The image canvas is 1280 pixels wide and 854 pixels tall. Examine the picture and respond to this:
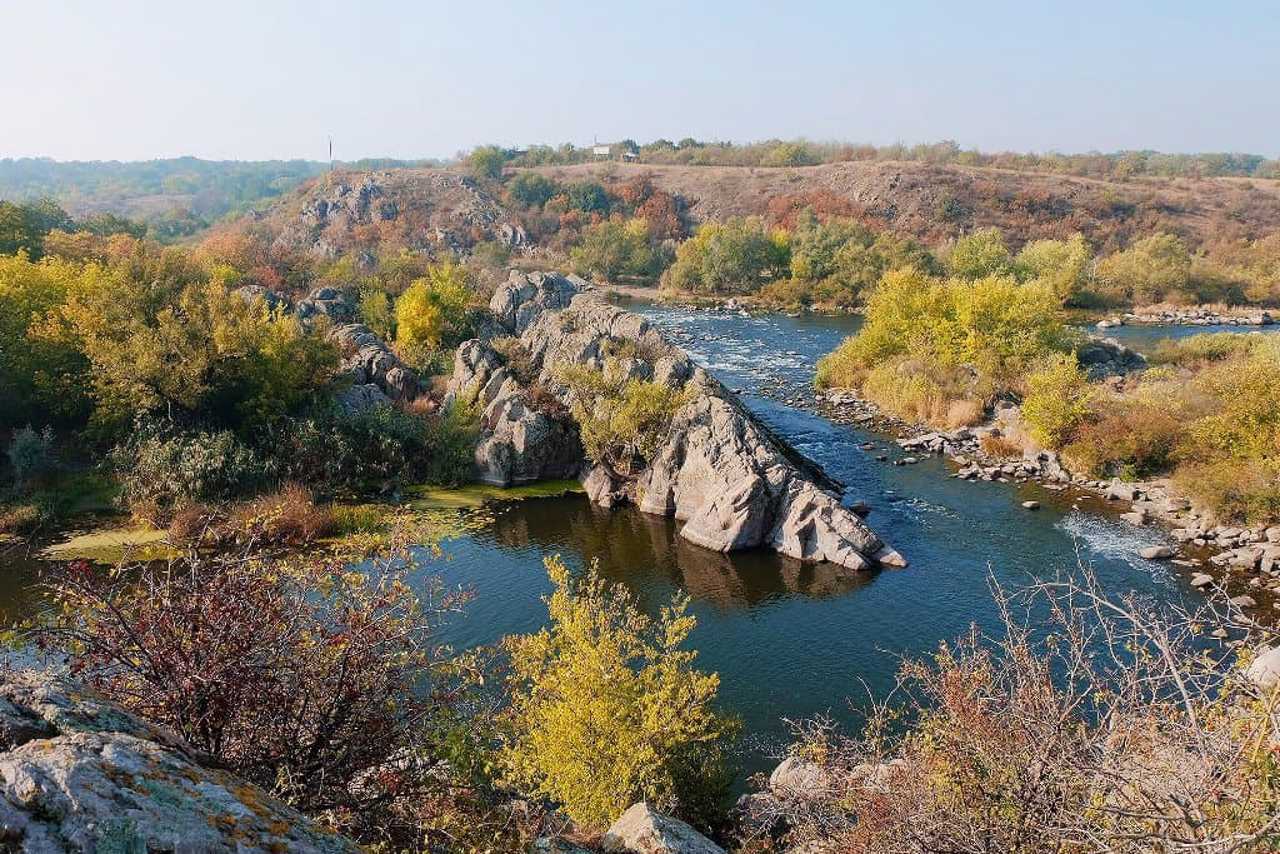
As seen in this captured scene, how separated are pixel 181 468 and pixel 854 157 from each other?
155414 millimetres

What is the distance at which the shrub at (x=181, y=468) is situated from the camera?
33531mm

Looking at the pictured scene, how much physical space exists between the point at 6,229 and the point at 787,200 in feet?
359

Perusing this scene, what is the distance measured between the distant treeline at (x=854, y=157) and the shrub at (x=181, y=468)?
5595 inches

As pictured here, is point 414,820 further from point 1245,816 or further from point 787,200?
point 787,200

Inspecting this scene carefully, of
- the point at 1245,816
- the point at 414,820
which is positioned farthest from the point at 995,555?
the point at 414,820

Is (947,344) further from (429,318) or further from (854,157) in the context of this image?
(854,157)

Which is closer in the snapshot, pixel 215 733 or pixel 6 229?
pixel 215 733

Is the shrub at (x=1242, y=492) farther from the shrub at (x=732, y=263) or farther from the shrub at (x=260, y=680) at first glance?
the shrub at (x=732, y=263)

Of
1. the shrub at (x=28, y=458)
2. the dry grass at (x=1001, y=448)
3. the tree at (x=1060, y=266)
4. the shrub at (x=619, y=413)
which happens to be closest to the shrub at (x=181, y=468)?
the shrub at (x=28, y=458)

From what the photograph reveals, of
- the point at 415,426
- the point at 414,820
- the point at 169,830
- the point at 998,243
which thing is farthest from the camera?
the point at 998,243

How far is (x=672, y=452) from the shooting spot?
36094mm

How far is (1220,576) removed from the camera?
28797mm

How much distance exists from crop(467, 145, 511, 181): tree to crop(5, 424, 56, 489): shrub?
12632 centimetres

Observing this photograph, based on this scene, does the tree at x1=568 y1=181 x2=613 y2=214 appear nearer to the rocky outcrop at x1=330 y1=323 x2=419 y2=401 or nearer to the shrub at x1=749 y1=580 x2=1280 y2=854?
the rocky outcrop at x1=330 y1=323 x2=419 y2=401
